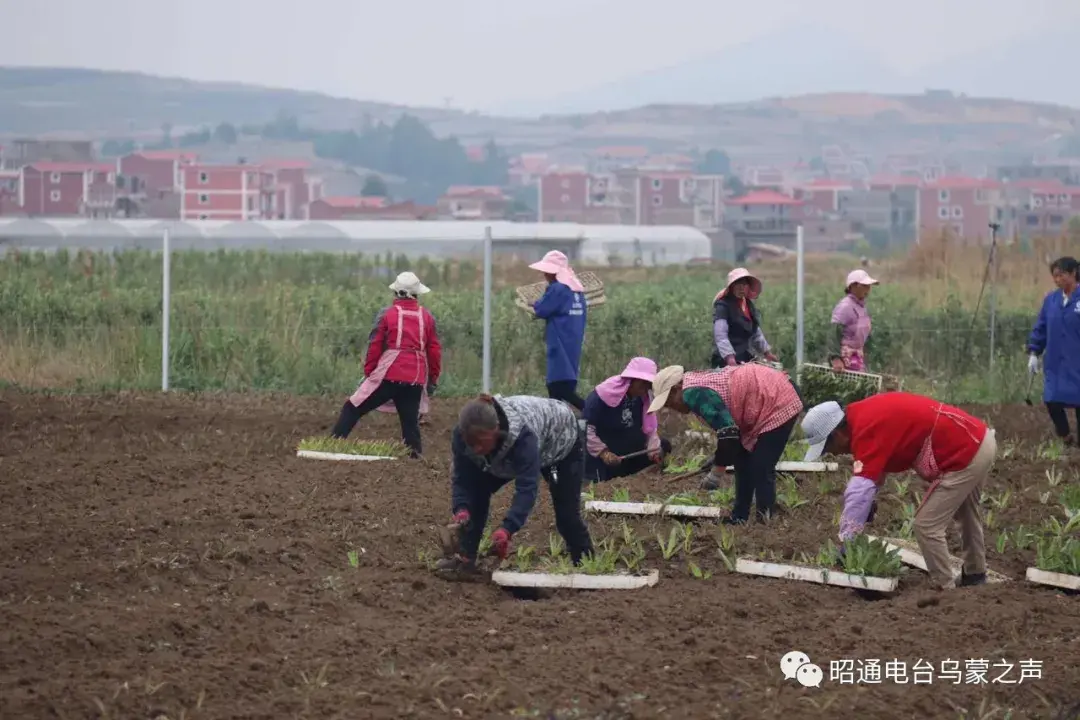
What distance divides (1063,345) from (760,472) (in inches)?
207

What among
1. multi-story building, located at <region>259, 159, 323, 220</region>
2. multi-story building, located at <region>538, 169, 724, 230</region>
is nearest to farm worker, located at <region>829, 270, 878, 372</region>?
multi-story building, located at <region>259, 159, 323, 220</region>

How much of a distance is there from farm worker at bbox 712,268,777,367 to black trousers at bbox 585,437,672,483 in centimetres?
155

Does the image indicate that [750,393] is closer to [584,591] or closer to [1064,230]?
[584,591]

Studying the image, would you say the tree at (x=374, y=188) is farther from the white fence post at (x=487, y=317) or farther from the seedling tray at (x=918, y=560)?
the seedling tray at (x=918, y=560)

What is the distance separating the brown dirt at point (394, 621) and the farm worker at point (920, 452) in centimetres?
35

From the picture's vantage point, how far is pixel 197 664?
23.5 ft

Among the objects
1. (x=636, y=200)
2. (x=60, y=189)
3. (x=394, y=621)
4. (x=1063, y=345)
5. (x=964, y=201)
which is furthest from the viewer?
(x=636, y=200)

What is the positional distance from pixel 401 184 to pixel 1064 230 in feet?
517

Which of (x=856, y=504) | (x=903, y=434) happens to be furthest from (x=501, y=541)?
(x=903, y=434)

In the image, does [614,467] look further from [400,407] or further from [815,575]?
[815,575]

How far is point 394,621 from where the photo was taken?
8117mm

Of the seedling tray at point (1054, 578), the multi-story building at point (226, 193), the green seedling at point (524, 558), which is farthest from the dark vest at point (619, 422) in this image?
the multi-story building at point (226, 193)

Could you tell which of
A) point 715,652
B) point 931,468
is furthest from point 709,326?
point 715,652

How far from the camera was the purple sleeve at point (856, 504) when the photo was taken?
879cm
